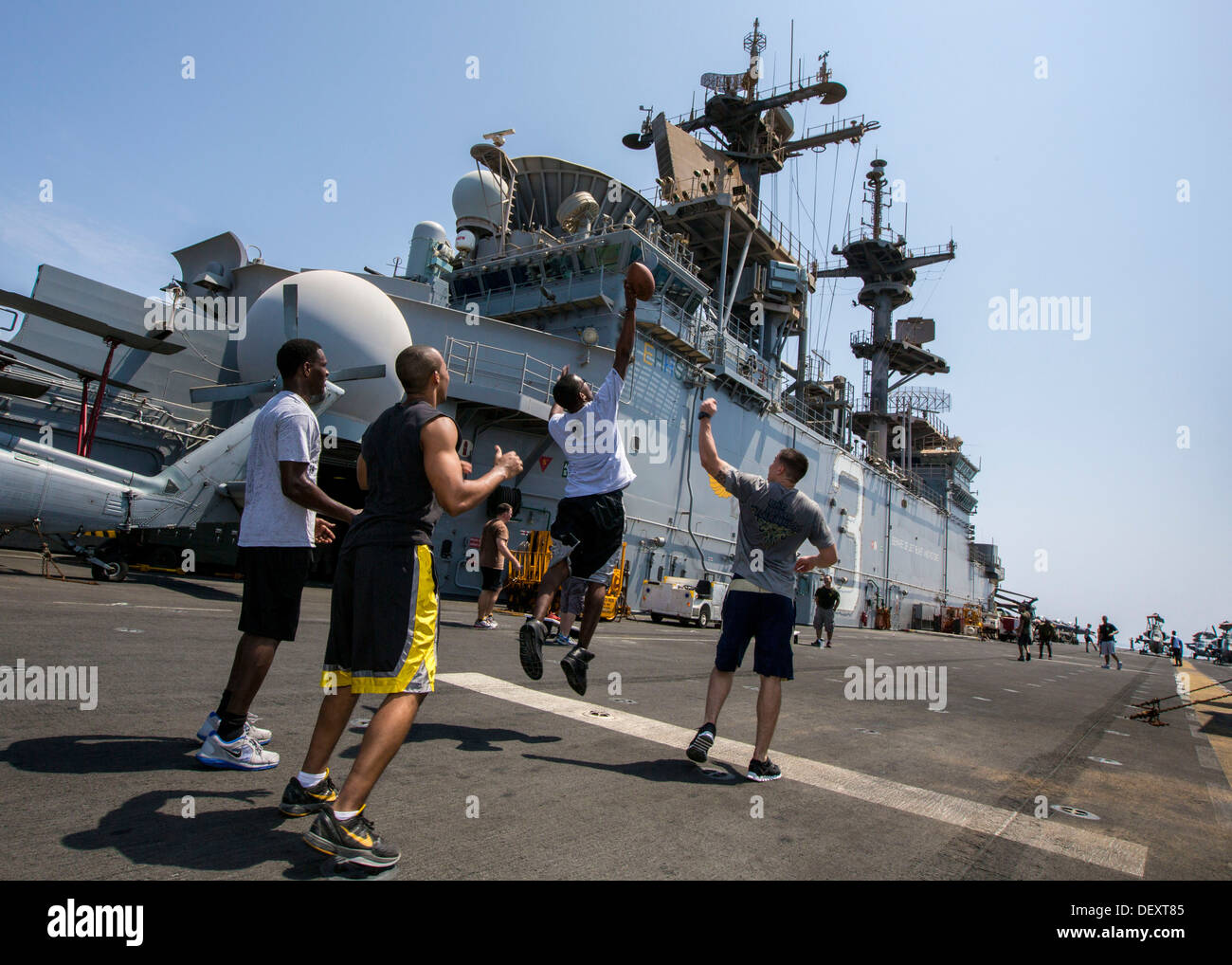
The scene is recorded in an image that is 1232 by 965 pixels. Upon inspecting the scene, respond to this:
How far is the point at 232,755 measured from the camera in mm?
2906

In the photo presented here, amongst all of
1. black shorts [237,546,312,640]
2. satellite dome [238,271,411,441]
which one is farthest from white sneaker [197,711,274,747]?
satellite dome [238,271,411,441]

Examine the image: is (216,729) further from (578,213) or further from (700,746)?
(578,213)

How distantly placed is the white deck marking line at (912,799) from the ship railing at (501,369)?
15.5 metres

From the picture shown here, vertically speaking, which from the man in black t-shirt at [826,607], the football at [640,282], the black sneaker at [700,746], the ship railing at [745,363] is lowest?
the man in black t-shirt at [826,607]

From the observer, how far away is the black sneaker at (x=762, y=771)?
11.6ft

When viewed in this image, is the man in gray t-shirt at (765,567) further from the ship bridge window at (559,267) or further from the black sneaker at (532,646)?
the ship bridge window at (559,267)

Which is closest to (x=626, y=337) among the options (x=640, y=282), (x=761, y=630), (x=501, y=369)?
(x=640, y=282)

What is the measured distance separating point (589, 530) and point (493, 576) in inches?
236

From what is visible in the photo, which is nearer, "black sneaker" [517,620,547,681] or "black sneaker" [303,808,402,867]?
"black sneaker" [303,808,402,867]

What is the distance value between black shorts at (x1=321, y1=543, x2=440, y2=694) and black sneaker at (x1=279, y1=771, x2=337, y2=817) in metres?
0.40

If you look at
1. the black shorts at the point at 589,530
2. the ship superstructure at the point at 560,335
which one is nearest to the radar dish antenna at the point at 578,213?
the ship superstructure at the point at 560,335

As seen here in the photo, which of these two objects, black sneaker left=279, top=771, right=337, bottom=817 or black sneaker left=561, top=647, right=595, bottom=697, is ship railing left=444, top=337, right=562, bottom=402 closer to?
black sneaker left=561, top=647, right=595, bottom=697

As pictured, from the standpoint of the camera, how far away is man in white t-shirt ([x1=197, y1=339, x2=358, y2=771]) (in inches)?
117
